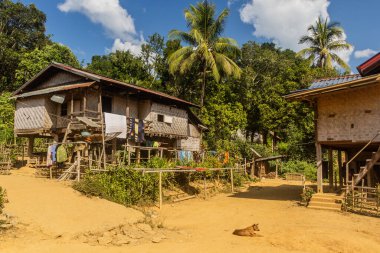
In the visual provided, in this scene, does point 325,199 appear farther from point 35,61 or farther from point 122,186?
point 35,61

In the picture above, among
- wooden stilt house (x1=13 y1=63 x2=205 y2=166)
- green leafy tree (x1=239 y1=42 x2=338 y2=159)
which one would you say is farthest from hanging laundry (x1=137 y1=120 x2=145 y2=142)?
green leafy tree (x1=239 y1=42 x2=338 y2=159)

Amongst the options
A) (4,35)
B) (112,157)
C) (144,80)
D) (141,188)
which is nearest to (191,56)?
(144,80)

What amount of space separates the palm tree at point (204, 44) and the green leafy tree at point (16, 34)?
62.5ft

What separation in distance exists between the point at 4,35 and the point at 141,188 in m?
31.2

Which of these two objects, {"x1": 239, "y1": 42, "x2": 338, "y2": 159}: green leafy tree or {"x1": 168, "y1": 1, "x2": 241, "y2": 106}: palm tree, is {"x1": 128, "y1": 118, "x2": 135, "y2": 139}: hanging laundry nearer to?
{"x1": 168, "y1": 1, "x2": 241, "y2": 106}: palm tree

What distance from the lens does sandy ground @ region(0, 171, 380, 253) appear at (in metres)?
8.32

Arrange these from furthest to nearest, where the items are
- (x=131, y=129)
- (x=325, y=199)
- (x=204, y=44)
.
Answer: (x=204, y=44) < (x=131, y=129) < (x=325, y=199)

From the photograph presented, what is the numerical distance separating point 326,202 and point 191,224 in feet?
19.2

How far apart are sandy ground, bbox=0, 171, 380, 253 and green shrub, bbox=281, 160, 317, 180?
1451 cm

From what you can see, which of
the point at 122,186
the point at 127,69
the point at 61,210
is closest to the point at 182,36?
the point at 127,69

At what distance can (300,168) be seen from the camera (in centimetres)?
2995

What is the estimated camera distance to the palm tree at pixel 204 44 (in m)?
27.0

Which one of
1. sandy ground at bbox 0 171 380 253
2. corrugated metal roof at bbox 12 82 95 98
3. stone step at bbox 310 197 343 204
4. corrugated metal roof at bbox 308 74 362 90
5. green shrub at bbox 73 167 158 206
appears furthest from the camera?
corrugated metal roof at bbox 12 82 95 98

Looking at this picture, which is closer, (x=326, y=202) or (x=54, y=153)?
(x=326, y=202)
